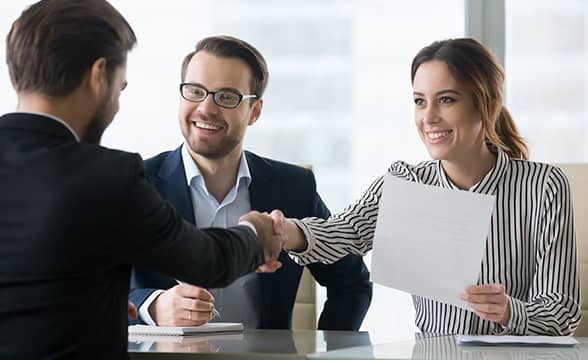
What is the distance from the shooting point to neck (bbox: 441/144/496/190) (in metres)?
2.47

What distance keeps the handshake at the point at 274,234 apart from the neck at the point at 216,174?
378mm

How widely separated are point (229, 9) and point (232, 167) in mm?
1396

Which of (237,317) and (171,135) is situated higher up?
(171,135)

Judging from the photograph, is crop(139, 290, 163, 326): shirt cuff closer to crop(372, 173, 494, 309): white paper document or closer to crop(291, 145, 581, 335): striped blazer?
crop(291, 145, 581, 335): striped blazer

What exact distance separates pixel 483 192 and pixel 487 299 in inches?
17.1

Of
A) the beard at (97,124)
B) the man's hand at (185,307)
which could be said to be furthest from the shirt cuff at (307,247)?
the beard at (97,124)

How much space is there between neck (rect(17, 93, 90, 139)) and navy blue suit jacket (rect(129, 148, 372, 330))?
98 centimetres

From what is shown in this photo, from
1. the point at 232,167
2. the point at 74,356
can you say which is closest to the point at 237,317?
the point at 232,167

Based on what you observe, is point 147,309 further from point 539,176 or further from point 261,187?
point 539,176

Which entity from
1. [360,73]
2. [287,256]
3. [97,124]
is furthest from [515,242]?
[360,73]

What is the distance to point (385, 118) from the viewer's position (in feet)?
12.8

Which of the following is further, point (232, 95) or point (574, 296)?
point (232, 95)

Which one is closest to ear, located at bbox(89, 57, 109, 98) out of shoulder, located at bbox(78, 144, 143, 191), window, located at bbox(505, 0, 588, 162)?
shoulder, located at bbox(78, 144, 143, 191)

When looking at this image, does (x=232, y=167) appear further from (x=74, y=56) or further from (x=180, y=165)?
(x=74, y=56)
